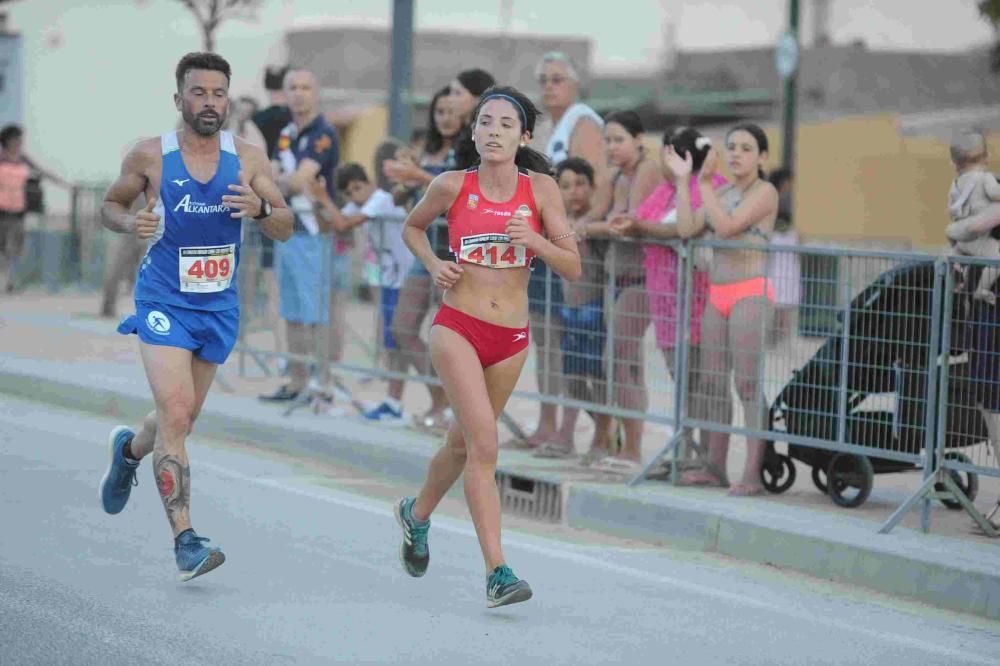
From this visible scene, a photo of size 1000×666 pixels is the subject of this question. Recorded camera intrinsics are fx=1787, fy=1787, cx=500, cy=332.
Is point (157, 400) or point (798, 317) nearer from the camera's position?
point (157, 400)

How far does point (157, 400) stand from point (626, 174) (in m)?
4.09

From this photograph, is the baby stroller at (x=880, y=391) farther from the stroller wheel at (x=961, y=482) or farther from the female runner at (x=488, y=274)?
the female runner at (x=488, y=274)

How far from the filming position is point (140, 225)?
7383 mm

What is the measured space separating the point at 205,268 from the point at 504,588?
76.3 inches

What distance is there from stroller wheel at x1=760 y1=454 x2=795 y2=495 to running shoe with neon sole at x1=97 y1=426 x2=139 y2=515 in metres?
3.60

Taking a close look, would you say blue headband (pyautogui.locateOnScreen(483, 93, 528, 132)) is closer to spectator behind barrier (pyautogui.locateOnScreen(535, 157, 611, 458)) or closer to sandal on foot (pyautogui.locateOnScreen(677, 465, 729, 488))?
spectator behind barrier (pyautogui.locateOnScreen(535, 157, 611, 458))

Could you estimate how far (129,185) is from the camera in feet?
25.2

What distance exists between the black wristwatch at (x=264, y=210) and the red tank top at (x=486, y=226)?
0.87m

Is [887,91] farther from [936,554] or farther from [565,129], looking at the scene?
[936,554]

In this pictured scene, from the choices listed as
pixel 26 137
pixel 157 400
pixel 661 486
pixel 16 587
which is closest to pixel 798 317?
pixel 661 486

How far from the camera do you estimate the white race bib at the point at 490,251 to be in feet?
23.9

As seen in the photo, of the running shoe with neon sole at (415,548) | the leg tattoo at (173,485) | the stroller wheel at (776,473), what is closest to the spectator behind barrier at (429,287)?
the stroller wheel at (776,473)

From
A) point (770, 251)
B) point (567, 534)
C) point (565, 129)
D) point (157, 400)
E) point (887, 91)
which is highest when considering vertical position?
point (887, 91)

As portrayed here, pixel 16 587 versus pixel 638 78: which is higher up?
pixel 638 78
